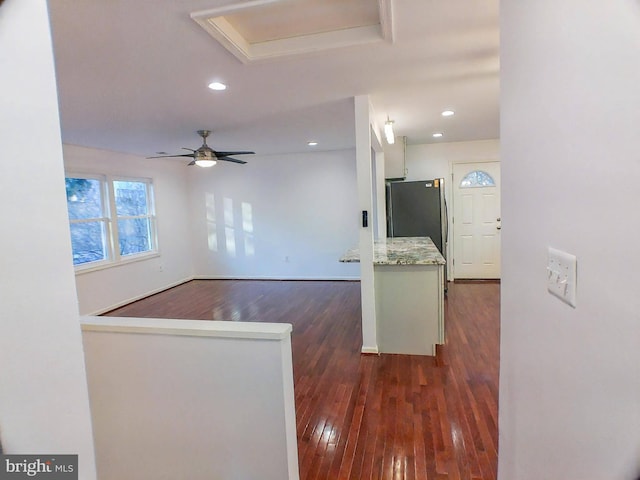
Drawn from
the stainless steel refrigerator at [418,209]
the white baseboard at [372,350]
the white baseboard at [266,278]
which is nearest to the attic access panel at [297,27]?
the white baseboard at [372,350]

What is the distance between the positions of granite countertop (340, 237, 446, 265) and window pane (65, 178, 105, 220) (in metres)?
3.84

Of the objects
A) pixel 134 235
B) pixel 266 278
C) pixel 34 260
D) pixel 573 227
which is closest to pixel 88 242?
pixel 134 235

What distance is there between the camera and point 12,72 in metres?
0.59

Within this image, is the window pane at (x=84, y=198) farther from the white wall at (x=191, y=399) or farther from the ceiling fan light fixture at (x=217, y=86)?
the white wall at (x=191, y=399)

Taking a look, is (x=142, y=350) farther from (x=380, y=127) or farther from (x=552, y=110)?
(x=380, y=127)

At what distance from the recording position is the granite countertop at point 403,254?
3.12 metres

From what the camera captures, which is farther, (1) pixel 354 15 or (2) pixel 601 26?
(1) pixel 354 15

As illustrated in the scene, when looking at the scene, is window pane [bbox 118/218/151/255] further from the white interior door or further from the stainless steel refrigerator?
the white interior door

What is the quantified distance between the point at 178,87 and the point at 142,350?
78.5 inches

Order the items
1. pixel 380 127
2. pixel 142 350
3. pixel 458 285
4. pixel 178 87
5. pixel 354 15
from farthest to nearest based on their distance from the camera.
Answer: pixel 458 285 < pixel 380 127 < pixel 178 87 < pixel 354 15 < pixel 142 350

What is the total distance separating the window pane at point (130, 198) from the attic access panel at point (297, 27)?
14.1ft

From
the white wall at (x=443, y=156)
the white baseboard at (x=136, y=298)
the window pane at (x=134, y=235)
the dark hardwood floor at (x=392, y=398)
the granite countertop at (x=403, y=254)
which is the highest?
the white wall at (x=443, y=156)

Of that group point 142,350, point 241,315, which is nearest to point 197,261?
point 241,315

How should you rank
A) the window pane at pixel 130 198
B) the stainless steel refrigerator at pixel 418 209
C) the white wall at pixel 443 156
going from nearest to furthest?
1. the stainless steel refrigerator at pixel 418 209
2. the window pane at pixel 130 198
3. the white wall at pixel 443 156
